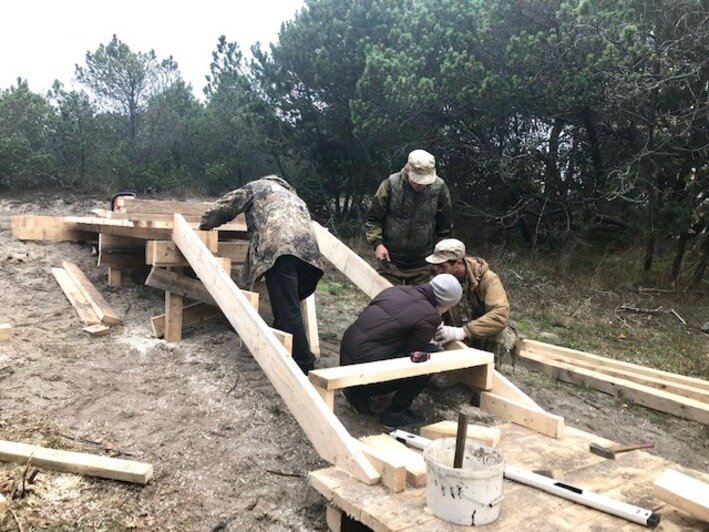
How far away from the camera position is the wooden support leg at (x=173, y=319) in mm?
4996

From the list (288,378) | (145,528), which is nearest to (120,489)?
(145,528)

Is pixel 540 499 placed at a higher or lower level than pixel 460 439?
lower

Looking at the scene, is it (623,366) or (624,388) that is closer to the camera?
(624,388)

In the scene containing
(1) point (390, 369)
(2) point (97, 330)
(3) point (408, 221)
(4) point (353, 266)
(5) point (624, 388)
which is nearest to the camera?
(1) point (390, 369)

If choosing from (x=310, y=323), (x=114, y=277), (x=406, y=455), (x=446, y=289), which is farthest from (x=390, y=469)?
(x=114, y=277)

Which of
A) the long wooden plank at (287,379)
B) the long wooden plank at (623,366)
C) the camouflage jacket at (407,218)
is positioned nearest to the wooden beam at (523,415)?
the long wooden plank at (287,379)

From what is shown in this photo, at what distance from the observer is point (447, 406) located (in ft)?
14.9

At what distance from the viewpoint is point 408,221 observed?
17.1ft

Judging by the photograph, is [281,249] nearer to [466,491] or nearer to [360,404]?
[360,404]

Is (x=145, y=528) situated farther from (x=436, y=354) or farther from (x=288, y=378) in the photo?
(x=436, y=354)

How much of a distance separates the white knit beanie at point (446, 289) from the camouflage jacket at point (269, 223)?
992mm

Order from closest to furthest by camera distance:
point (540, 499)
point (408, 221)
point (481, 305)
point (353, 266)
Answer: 1. point (540, 499)
2. point (481, 305)
3. point (408, 221)
4. point (353, 266)

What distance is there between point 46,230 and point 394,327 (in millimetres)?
5365

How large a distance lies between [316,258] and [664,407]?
3045 mm
